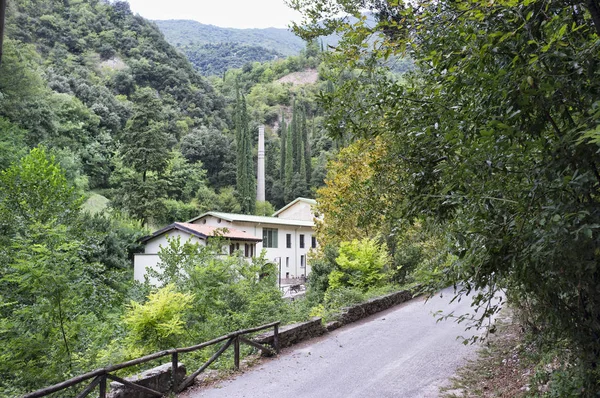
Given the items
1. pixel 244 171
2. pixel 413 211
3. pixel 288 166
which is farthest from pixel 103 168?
pixel 413 211

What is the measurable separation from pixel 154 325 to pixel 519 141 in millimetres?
7941

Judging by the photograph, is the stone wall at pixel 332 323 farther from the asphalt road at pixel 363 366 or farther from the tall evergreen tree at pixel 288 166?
the tall evergreen tree at pixel 288 166

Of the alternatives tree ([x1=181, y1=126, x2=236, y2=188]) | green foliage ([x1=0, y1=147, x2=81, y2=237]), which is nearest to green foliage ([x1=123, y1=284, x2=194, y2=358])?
green foliage ([x1=0, y1=147, x2=81, y2=237])

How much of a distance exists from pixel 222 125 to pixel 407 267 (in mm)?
59564

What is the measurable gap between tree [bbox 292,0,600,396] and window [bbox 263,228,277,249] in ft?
112

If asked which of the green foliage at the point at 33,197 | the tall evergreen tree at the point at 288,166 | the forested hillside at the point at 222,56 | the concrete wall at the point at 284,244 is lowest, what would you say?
the concrete wall at the point at 284,244

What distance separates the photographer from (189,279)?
1293 centimetres

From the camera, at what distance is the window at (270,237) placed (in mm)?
39250


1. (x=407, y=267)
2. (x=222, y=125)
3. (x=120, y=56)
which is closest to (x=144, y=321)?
(x=407, y=267)

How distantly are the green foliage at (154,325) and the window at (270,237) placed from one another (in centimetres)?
2950

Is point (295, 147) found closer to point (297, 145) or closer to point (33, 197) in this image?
point (297, 145)

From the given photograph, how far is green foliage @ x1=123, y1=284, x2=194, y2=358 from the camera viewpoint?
363 inches

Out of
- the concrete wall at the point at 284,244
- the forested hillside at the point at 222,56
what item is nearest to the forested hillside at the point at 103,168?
the concrete wall at the point at 284,244

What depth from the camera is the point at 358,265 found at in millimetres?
17312
